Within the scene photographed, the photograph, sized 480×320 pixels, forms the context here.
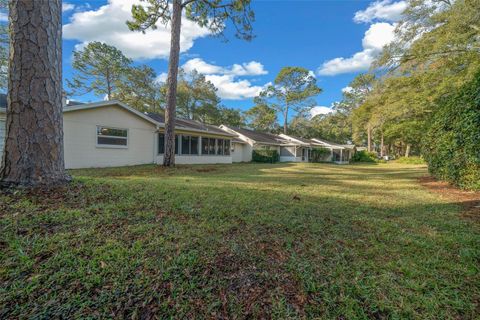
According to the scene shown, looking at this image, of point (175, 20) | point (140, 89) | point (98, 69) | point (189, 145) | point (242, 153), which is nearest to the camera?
point (175, 20)

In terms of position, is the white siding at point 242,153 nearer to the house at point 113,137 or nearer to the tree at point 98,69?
the house at point 113,137

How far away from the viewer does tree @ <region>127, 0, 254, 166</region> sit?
32.6ft

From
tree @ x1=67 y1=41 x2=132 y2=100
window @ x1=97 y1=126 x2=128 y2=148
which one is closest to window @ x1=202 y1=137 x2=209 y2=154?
window @ x1=97 y1=126 x2=128 y2=148

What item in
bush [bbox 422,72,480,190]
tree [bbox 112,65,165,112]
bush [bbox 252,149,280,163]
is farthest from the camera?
tree [bbox 112,65,165,112]

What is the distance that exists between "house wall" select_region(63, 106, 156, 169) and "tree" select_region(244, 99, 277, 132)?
25.7 m

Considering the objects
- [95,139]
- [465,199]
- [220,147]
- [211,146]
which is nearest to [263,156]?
[220,147]

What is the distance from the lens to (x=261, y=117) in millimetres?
36844

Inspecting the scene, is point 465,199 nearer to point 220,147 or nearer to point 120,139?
point 120,139

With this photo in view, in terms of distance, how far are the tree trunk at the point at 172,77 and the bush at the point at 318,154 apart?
2358cm

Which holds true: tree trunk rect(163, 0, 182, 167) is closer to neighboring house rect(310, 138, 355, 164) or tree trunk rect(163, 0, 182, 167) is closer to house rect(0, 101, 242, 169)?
house rect(0, 101, 242, 169)

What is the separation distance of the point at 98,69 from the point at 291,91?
1035 inches

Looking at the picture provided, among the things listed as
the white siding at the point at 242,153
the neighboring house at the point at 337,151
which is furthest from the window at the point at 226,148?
the neighboring house at the point at 337,151

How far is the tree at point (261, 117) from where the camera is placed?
117 feet

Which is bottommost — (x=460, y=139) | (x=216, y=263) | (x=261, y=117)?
(x=216, y=263)
